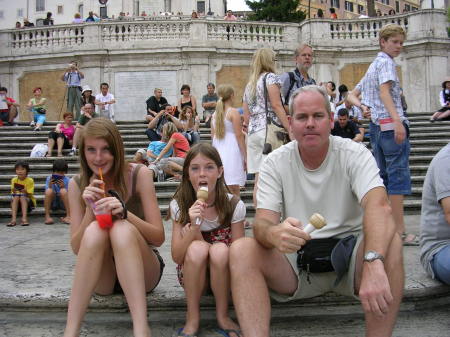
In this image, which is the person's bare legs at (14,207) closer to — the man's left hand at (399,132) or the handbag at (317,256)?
the man's left hand at (399,132)

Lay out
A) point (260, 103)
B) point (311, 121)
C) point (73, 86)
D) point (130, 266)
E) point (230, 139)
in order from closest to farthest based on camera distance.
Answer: point (311, 121) → point (130, 266) → point (260, 103) → point (230, 139) → point (73, 86)

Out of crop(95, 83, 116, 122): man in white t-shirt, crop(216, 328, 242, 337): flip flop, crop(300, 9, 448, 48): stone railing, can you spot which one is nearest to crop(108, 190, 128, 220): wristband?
crop(216, 328, 242, 337): flip flop

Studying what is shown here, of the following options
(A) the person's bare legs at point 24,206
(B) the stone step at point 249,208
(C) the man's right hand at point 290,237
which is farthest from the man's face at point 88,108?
(C) the man's right hand at point 290,237

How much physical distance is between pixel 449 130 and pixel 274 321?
9.94 m

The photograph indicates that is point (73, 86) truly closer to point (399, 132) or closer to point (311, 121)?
point (399, 132)

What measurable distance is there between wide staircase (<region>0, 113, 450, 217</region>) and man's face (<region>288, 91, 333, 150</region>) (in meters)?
4.74

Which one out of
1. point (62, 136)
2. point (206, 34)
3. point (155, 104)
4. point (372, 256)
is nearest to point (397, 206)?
point (372, 256)

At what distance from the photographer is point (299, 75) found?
5.70 metres

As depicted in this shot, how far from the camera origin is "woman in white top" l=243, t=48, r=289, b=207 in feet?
18.2

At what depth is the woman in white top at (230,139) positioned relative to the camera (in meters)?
6.54

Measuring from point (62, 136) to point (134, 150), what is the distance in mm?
1482

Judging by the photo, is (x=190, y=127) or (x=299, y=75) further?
(x=190, y=127)

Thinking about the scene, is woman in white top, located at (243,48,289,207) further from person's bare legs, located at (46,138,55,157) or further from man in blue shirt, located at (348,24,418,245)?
person's bare legs, located at (46,138,55,157)

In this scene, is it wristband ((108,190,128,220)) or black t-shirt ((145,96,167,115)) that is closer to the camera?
wristband ((108,190,128,220))
